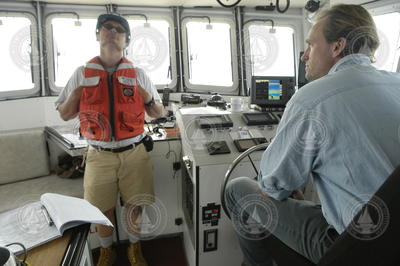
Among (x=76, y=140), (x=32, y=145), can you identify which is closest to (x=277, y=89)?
(x=76, y=140)

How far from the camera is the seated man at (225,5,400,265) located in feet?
2.53

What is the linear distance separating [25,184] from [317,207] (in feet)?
7.23

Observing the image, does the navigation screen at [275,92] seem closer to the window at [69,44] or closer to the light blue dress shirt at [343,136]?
the light blue dress shirt at [343,136]

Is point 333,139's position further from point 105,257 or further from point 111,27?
point 105,257

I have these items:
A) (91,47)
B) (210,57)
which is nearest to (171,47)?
(210,57)

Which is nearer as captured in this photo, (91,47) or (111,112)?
(111,112)

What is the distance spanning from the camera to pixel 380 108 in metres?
0.79

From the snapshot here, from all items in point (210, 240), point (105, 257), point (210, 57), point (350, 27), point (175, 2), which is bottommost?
point (105, 257)

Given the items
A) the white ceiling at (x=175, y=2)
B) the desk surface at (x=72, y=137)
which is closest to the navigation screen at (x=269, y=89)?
the desk surface at (x=72, y=137)


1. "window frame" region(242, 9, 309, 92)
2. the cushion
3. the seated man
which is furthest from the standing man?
"window frame" region(242, 9, 309, 92)

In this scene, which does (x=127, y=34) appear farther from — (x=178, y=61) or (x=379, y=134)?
(x=379, y=134)

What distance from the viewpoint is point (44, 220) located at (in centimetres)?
88

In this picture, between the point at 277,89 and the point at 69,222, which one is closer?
the point at 69,222

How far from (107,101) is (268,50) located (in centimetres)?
201
